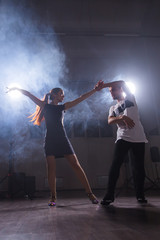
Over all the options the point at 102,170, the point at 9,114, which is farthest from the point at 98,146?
the point at 9,114

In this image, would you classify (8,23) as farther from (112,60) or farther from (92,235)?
(92,235)

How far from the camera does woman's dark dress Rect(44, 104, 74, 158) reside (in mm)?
1939

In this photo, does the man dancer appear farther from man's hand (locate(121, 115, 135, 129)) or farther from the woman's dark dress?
the woman's dark dress

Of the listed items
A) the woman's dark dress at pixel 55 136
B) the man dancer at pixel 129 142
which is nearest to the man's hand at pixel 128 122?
the man dancer at pixel 129 142

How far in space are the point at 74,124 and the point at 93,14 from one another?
314 cm

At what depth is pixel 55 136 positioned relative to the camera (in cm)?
196

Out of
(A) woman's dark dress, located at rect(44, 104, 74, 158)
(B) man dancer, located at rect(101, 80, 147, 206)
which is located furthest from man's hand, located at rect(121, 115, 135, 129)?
(A) woman's dark dress, located at rect(44, 104, 74, 158)

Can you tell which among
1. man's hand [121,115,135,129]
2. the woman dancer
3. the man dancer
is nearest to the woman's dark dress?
the woman dancer

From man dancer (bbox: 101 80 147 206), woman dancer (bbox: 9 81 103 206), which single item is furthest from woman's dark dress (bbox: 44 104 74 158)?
man dancer (bbox: 101 80 147 206)

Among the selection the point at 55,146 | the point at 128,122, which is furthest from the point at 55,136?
the point at 128,122

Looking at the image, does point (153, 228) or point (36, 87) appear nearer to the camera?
point (153, 228)

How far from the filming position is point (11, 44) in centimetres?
403

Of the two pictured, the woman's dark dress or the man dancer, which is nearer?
the man dancer

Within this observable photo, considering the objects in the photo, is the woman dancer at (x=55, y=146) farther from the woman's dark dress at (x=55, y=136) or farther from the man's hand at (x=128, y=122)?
the man's hand at (x=128, y=122)
